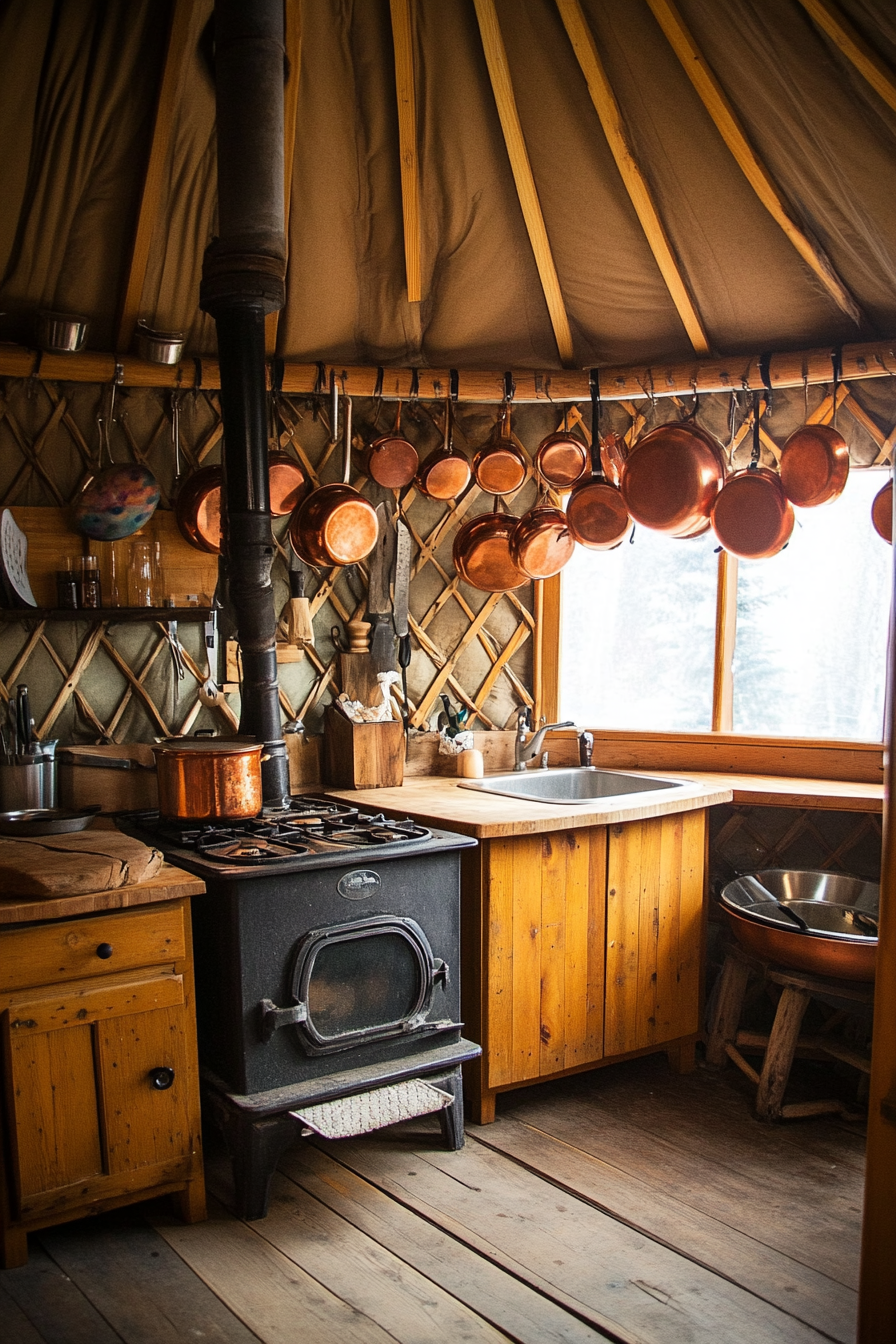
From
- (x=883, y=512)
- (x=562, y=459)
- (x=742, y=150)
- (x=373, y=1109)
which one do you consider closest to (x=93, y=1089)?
(x=373, y=1109)

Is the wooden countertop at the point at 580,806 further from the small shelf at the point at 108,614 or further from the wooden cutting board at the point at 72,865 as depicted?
the wooden cutting board at the point at 72,865

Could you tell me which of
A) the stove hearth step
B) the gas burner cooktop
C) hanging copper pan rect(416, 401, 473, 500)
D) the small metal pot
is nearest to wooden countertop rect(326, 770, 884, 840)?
the gas burner cooktop

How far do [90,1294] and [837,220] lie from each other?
9.74 ft

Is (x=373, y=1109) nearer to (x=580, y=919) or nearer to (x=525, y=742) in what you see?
(x=580, y=919)

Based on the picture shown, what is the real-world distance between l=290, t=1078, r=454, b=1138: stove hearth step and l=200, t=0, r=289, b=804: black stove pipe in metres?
0.78

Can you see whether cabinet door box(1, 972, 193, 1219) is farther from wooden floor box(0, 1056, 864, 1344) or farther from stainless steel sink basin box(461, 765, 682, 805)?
stainless steel sink basin box(461, 765, 682, 805)

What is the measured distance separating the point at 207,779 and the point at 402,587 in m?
1.11

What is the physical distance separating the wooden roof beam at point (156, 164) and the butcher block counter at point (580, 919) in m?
1.47

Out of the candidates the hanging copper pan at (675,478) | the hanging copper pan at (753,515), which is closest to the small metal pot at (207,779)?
the hanging copper pan at (675,478)

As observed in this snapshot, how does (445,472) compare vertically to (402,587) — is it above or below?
above

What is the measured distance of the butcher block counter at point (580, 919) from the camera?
252 cm

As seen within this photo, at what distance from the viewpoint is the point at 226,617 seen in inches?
116

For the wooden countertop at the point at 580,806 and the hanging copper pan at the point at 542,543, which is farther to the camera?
the hanging copper pan at the point at 542,543

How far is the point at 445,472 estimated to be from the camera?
3.18m
